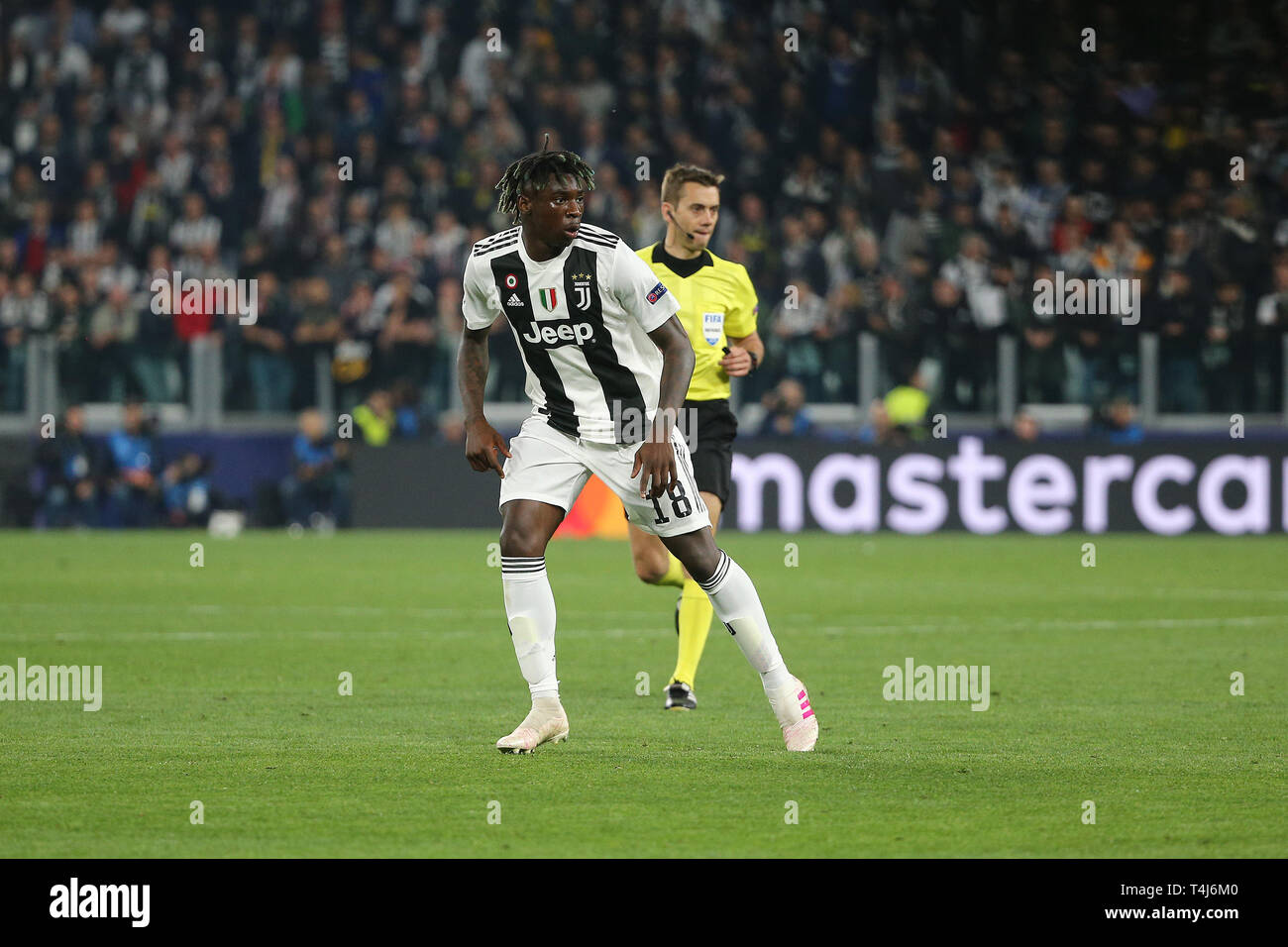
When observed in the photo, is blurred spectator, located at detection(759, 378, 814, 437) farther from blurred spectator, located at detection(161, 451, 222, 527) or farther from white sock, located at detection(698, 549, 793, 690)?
white sock, located at detection(698, 549, 793, 690)

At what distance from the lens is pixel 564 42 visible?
23.5 meters

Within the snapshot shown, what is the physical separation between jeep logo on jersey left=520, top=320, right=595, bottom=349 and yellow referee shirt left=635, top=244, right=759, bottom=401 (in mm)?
1826

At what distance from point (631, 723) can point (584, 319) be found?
71.8 inches

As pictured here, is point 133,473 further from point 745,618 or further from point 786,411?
point 745,618

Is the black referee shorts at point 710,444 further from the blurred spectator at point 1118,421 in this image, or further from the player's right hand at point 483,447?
the blurred spectator at point 1118,421

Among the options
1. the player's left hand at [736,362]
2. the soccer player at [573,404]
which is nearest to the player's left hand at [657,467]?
the soccer player at [573,404]

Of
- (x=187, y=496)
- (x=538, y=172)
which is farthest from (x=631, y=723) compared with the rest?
(x=187, y=496)

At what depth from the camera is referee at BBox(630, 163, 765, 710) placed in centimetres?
892

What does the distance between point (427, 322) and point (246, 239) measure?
110 inches

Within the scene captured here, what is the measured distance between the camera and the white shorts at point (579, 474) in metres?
7.19

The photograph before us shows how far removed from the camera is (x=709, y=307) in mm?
9117

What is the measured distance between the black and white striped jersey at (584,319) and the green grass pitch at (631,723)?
1231mm

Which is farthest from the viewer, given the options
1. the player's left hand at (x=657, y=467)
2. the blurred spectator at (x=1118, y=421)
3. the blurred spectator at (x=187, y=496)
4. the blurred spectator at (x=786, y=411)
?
the blurred spectator at (x=187, y=496)
